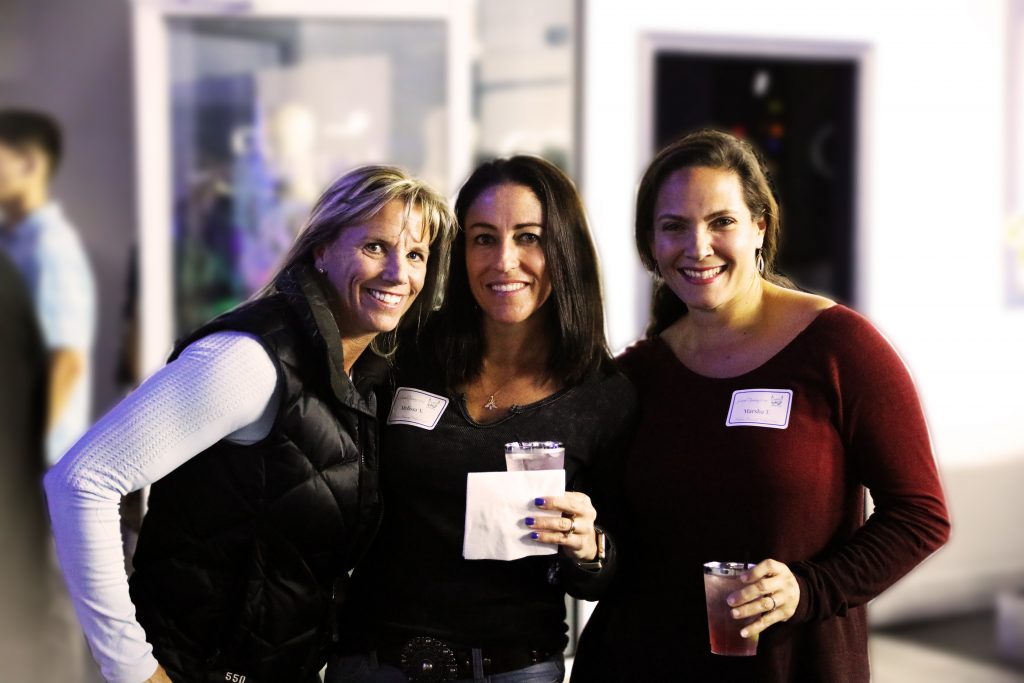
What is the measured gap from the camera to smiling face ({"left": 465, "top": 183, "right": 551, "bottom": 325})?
6.48 feet

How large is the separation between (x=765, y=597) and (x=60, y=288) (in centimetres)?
271

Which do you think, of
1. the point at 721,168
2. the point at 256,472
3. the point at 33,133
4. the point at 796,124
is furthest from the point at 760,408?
the point at 796,124

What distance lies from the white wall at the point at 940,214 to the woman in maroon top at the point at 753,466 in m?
2.58

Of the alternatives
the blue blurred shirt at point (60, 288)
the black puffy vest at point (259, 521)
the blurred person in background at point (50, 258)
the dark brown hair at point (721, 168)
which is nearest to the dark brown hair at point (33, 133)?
the blurred person in background at point (50, 258)

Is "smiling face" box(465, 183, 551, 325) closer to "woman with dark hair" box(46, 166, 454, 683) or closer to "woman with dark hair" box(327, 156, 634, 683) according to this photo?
"woman with dark hair" box(327, 156, 634, 683)

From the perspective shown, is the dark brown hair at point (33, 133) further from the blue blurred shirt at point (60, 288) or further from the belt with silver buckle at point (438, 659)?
the belt with silver buckle at point (438, 659)

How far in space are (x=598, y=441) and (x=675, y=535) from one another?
217 mm

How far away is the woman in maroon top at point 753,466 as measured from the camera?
5.80 feet

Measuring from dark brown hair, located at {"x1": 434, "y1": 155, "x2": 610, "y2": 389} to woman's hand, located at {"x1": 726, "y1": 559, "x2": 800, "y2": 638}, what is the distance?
0.50 meters

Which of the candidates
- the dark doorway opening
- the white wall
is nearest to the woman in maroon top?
the white wall

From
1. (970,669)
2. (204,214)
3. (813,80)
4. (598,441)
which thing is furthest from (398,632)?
(813,80)

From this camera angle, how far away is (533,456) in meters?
1.79

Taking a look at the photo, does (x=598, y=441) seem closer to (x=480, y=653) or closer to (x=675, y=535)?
(x=675, y=535)

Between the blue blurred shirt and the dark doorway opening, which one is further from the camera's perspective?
the dark doorway opening
